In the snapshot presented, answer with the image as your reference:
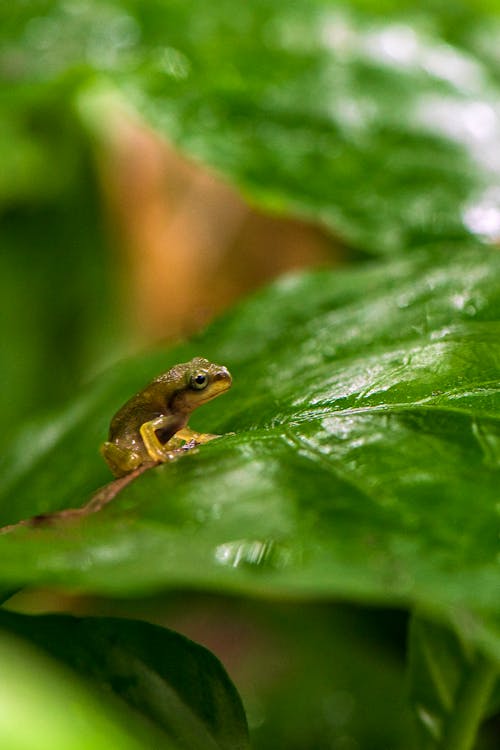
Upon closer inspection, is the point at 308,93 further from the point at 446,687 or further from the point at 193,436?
the point at 446,687

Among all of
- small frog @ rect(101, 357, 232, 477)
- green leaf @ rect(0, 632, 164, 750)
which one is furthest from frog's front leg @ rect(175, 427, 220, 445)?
green leaf @ rect(0, 632, 164, 750)

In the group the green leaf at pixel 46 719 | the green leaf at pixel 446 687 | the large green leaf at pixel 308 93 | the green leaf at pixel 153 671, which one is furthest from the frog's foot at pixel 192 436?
the green leaf at pixel 46 719

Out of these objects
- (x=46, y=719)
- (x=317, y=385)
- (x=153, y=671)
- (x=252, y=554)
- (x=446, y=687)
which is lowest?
(x=446, y=687)

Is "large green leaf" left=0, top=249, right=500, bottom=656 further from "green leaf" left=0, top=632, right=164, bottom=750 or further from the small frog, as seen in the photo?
"green leaf" left=0, top=632, right=164, bottom=750

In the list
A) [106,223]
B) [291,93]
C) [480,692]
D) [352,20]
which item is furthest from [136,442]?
[106,223]

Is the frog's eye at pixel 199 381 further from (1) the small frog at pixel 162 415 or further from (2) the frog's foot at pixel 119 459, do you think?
(2) the frog's foot at pixel 119 459

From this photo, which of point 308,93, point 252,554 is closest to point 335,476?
point 252,554
